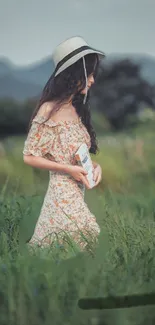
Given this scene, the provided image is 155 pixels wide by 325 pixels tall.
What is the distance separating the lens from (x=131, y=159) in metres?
4.50

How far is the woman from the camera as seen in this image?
2.57m

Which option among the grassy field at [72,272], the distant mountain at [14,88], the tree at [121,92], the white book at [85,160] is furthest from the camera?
the tree at [121,92]

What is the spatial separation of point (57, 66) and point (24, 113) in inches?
52.2

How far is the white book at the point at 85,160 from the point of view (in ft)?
8.32

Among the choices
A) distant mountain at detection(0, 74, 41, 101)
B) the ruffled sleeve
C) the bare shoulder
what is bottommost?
distant mountain at detection(0, 74, 41, 101)

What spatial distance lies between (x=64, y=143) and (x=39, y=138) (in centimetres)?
8

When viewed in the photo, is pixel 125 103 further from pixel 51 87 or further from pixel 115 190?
pixel 51 87

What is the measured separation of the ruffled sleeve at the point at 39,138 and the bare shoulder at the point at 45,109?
0.05ft

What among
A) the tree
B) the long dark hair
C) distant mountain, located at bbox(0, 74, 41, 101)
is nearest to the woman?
the long dark hair

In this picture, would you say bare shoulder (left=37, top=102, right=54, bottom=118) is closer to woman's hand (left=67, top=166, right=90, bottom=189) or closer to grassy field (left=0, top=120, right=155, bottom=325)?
woman's hand (left=67, top=166, right=90, bottom=189)

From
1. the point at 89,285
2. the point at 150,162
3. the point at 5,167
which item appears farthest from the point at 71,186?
the point at 150,162

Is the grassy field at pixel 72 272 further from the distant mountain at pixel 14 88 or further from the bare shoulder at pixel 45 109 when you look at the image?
the distant mountain at pixel 14 88

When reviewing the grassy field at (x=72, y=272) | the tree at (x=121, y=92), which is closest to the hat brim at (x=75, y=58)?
the grassy field at (x=72, y=272)

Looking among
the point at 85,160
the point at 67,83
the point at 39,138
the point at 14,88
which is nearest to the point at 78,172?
the point at 85,160
